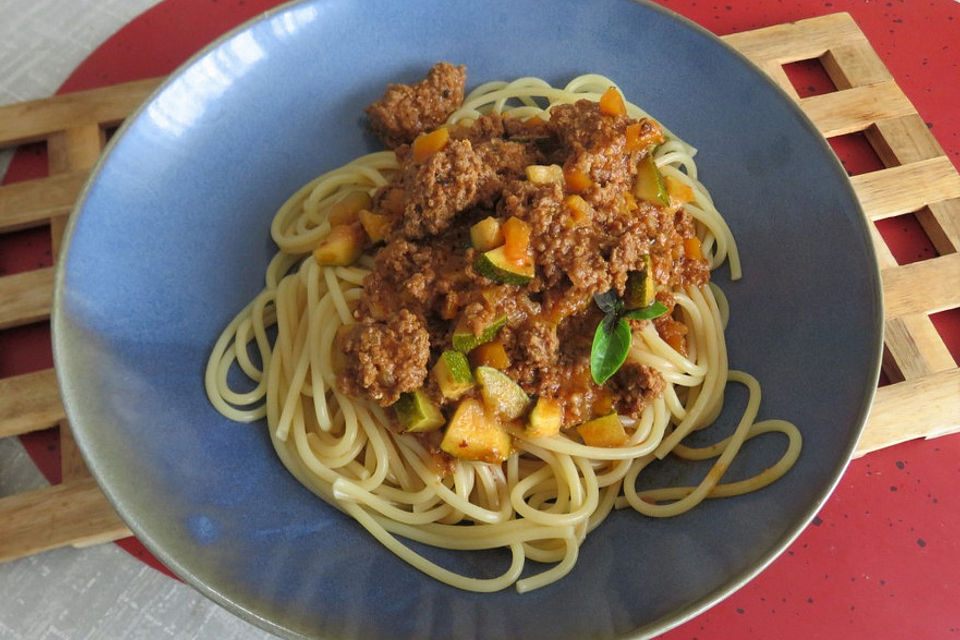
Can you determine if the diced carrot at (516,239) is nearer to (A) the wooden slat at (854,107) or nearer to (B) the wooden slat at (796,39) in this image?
(A) the wooden slat at (854,107)

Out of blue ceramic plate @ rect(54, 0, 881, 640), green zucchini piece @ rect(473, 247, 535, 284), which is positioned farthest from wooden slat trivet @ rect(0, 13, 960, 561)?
green zucchini piece @ rect(473, 247, 535, 284)

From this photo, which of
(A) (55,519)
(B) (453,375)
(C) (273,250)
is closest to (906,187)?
(B) (453,375)

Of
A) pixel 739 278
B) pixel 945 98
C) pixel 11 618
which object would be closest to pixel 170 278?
pixel 11 618

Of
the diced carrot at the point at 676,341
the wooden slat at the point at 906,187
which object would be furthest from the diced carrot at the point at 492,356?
the wooden slat at the point at 906,187

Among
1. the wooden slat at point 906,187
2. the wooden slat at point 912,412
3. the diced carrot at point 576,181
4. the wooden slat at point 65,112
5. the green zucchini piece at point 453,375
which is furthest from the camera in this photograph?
the wooden slat at point 65,112

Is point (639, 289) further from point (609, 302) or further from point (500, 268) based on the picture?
point (500, 268)

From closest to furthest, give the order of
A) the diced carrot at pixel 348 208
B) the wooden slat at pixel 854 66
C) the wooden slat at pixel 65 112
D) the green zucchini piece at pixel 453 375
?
the green zucchini piece at pixel 453 375 < the diced carrot at pixel 348 208 < the wooden slat at pixel 65 112 < the wooden slat at pixel 854 66

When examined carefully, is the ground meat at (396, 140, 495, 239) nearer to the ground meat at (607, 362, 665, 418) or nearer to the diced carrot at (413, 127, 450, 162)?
the diced carrot at (413, 127, 450, 162)

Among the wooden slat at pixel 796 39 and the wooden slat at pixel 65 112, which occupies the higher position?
the wooden slat at pixel 796 39

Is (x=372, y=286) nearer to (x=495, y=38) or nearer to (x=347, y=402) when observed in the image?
(x=347, y=402)
